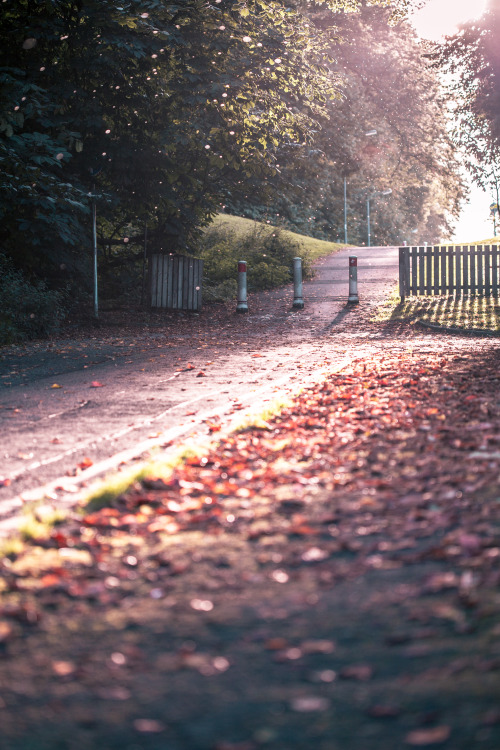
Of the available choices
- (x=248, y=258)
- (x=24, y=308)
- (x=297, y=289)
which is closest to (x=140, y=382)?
(x=24, y=308)

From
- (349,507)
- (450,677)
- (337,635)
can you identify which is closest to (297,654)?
(337,635)

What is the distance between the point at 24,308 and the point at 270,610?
42.8 ft

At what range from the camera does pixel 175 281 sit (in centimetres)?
1988

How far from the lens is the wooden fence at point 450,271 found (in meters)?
19.8

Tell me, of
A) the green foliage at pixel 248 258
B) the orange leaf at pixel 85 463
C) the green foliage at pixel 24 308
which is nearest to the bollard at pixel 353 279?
the green foliage at pixel 248 258

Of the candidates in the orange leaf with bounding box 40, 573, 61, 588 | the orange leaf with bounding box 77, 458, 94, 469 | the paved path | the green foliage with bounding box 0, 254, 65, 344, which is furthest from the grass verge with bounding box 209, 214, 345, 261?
the orange leaf with bounding box 40, 573, 61, 588

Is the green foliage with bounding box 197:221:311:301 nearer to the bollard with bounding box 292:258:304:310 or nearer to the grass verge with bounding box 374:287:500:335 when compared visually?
the bollard with bounding box 292:258:304:310

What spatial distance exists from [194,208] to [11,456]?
47.1 feet

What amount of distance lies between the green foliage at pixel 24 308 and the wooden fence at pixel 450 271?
870 centimetres

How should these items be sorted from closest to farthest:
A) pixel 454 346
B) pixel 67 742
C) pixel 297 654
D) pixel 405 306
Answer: pixel 67 742
pixel 297 654
pixel 454 346
pixel 405 306

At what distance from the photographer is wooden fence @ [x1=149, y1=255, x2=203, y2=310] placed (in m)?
19.8

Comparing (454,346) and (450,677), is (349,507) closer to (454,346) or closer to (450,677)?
(450,677)

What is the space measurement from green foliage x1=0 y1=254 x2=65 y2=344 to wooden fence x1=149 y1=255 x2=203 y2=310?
13.1 ft

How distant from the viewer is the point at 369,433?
6.45 metres
